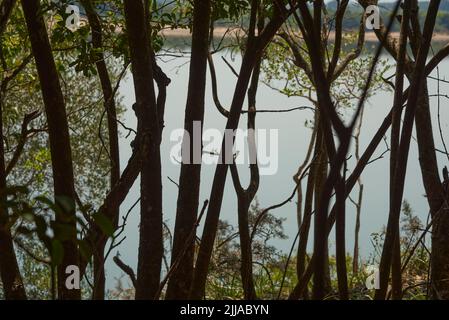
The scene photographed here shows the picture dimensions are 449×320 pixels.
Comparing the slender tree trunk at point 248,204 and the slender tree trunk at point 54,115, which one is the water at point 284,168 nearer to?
the slender tree trunk at point 248,204

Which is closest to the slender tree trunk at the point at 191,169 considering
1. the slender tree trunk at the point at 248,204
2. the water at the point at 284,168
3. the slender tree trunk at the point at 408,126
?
the slender tree trunk at the point at 248,204

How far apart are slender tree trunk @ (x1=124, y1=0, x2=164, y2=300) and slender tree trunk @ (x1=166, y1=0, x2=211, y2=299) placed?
7 cm

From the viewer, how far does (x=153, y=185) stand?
1707mm

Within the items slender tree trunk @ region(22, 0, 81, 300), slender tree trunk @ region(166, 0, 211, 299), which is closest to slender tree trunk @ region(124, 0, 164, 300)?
slender tree trunk @ region(166, 0, 211, 299)

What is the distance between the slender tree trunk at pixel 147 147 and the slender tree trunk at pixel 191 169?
73 millimetres

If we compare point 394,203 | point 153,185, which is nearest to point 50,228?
point 394,203

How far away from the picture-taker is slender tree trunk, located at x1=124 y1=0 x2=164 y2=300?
1688 millimetres

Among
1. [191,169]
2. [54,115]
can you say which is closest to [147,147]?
[191,169]

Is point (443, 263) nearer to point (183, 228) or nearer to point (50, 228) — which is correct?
point (183, 228)

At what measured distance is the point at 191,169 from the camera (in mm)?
1840

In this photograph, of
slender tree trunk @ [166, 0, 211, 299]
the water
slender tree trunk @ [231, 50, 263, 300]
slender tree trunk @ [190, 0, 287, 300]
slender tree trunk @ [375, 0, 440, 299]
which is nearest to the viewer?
slender tree trunk @ [375, 0, 440, 299]

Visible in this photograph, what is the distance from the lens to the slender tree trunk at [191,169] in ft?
5.84

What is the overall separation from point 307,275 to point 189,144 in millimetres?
584

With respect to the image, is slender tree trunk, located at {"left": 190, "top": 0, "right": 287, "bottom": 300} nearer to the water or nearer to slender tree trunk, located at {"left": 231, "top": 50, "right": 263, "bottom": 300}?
slender tree trunk, located at {"left": 231, "top": 50, "right": 263, "bottom": 300}
